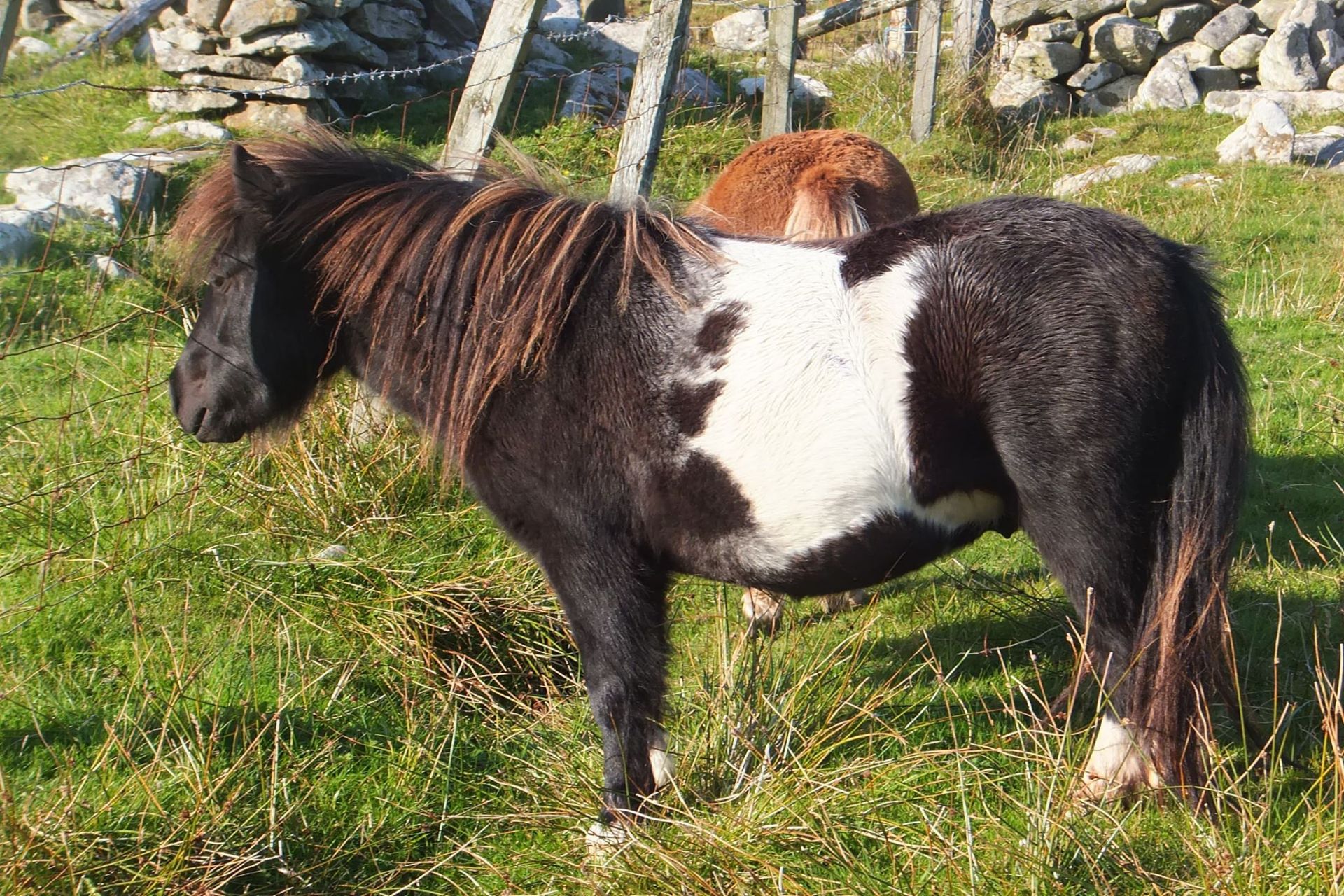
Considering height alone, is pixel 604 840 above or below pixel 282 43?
below

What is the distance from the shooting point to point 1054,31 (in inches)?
487

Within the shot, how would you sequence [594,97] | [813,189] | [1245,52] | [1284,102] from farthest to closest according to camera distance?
[1245,52] < [1284,102] < [594,97] < [813,189]

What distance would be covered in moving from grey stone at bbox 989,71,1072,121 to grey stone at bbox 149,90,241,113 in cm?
759

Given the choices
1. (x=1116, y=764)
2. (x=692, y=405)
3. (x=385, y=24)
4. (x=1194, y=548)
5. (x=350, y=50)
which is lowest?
(x=1116, y=764)

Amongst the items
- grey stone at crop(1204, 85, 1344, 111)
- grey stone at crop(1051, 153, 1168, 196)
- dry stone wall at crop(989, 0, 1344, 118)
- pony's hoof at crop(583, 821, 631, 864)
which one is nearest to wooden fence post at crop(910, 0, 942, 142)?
grey stone at crop(1051, 153, 1168, 196)

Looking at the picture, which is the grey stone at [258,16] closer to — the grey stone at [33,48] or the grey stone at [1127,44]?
the grey stone at [33,48]

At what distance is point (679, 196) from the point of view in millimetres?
8539

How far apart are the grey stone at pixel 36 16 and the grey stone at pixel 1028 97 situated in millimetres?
9413

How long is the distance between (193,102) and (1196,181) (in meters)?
8.56

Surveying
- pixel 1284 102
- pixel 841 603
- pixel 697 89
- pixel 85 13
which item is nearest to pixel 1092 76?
pixel 1284 102

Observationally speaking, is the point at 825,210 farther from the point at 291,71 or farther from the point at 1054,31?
the point at 1054,31

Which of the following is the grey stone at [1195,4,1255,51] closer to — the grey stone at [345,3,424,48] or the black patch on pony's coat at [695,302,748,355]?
the grey stone at [345,3,424,48]

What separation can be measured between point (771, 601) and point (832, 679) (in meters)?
1.00

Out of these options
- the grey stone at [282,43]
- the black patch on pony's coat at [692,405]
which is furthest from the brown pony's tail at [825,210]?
the grey stone at [282,43]
